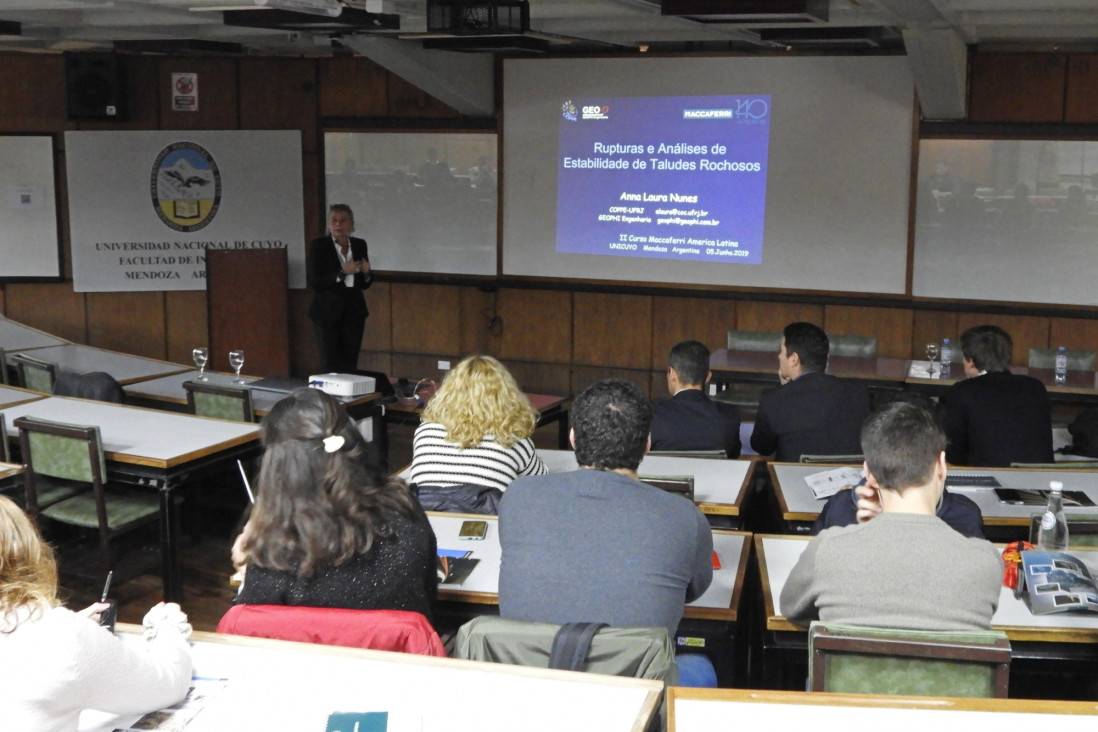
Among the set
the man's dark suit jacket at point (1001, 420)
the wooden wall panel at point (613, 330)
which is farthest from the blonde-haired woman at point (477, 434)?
the wooden wall panel at point (613, 330)

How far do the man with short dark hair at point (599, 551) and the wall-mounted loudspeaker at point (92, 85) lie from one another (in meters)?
7.92

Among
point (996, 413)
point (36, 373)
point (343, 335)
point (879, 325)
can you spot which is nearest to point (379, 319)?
point (343, 335)

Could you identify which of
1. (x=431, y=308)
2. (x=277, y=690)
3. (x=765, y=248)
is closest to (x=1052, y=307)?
(x=765, y=248)

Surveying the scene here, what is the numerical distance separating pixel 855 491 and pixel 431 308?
6876mm

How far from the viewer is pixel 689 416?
4.58m

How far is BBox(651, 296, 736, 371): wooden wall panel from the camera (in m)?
8.75

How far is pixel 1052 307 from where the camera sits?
7.88 meters

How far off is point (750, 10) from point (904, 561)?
340 cm

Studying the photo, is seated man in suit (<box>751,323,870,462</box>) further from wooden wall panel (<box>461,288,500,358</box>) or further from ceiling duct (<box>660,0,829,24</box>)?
wooden wall panel (<box>461,288,500,358</box>)

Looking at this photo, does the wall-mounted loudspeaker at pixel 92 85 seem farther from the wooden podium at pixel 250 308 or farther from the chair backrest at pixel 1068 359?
the chair backrest at pixel 1068 359

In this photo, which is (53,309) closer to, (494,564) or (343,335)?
(343,335)

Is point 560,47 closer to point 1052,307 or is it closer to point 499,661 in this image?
point 1052,307

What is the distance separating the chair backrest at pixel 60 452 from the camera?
4363 mm

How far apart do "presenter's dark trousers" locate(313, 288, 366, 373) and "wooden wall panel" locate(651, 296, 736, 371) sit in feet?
7.61
